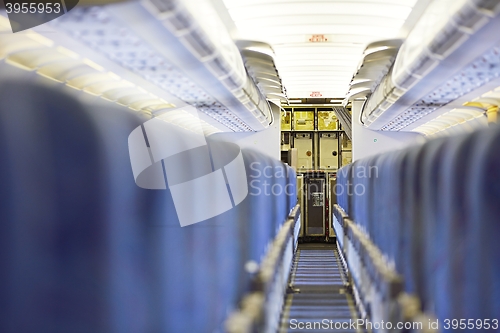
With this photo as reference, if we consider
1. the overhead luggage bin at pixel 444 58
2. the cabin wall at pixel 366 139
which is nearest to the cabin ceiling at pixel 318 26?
the overhead luggage bin at pixel 444 58

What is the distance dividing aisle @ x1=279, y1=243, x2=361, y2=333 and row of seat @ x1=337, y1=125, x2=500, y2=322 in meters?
1.96

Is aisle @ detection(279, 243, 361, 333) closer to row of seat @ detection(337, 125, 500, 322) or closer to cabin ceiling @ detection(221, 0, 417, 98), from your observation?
row of seat @ detection(337, 125, 500, 322)

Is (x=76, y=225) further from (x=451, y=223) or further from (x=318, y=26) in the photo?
(x=318, y=26)

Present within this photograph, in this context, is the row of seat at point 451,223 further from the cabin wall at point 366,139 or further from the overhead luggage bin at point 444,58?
the cabin wall at point 366,139

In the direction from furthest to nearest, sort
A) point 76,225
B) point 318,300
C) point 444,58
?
point 318,300
point 444,58
point 76,225

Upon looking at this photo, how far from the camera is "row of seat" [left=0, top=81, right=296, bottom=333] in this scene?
34.3 inches

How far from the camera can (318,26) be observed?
5.64 meters

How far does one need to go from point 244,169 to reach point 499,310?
1384 mm

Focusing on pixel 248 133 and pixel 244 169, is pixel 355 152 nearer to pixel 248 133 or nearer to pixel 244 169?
pixel 248 133

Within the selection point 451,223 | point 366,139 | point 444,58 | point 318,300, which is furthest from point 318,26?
point 366,139

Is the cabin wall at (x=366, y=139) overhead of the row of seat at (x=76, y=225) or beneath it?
overhead

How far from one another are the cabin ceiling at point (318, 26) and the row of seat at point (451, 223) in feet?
9.44

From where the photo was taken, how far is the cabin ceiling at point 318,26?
482cm

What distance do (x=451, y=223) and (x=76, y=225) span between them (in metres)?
1.10
